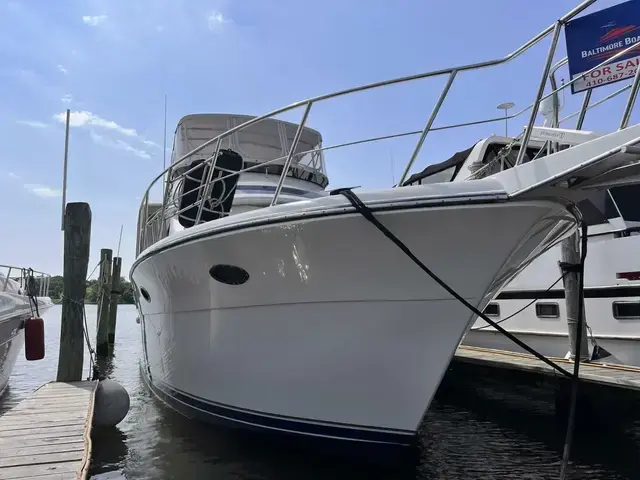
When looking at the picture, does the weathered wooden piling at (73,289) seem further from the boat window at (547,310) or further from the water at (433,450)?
the boat window at (547,310)

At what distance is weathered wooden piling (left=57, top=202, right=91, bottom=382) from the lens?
20.8 feet

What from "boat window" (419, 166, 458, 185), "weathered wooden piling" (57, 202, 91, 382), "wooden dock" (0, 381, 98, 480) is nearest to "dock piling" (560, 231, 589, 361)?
"boat window" (419, 166, 458, 185)

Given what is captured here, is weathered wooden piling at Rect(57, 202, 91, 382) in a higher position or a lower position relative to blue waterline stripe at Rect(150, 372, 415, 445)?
higher

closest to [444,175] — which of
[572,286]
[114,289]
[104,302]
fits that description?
[572,286]

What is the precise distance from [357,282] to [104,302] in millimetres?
11371

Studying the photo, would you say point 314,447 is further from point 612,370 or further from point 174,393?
point 612,370

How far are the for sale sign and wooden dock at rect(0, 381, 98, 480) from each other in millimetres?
4276

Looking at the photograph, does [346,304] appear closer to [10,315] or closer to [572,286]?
[572,286]

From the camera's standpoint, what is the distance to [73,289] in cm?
641

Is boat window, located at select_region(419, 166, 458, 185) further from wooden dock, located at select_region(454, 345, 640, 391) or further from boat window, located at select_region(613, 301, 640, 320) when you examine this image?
boat window, located at select_region(613, 301, 640, 320)

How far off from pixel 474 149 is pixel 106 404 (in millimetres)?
6457

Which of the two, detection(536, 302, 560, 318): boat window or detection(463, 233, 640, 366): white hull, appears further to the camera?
detection(536, 302, 560, 318): boat window

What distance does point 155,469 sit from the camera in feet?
15.9

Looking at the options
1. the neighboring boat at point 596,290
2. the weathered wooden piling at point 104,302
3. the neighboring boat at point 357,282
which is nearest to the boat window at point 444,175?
the neighboring boat at point 596,290
